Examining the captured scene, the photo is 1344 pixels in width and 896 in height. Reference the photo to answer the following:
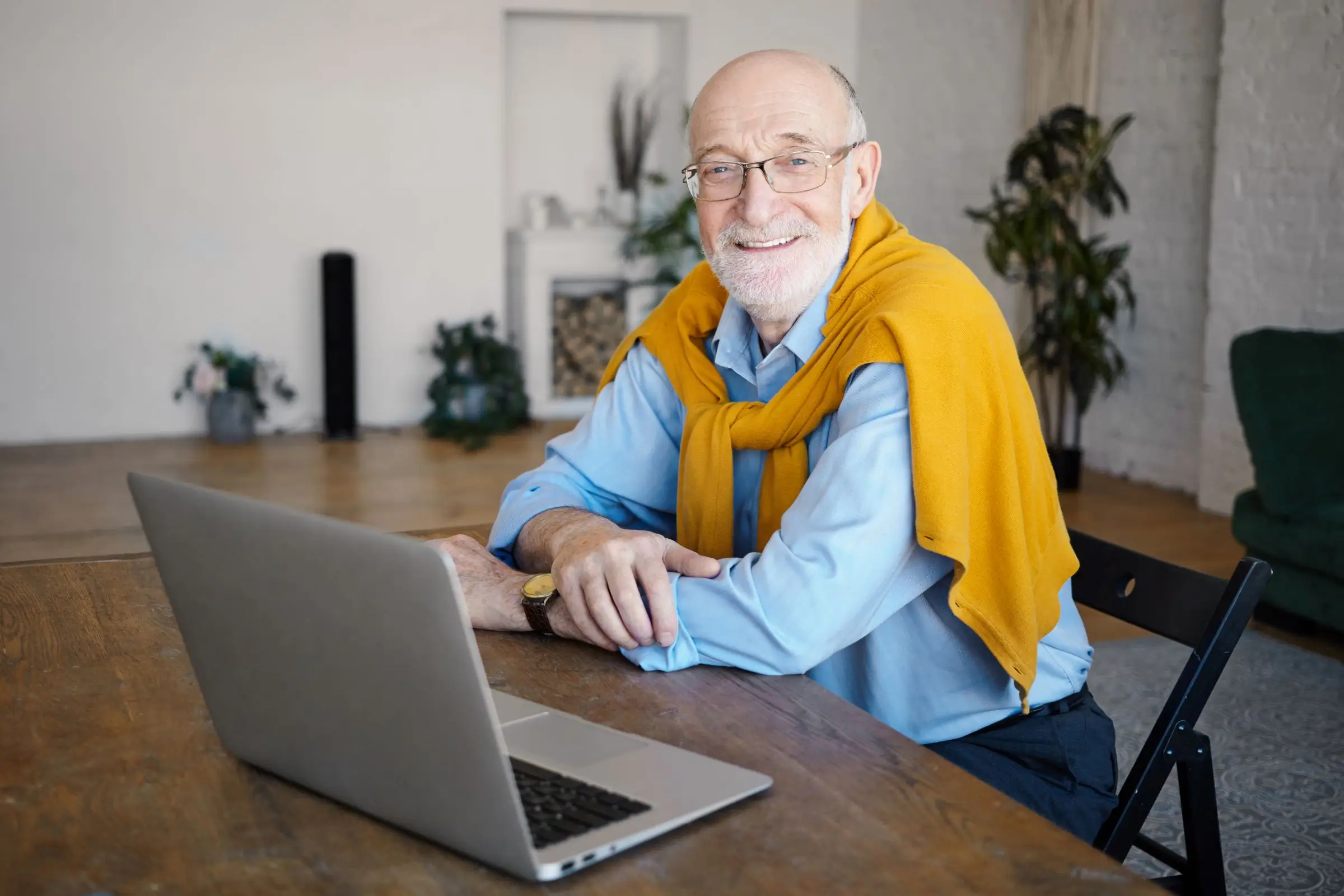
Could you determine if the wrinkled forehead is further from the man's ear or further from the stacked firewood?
the stacked firewood

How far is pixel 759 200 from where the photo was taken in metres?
1.83

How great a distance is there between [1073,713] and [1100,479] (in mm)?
4855

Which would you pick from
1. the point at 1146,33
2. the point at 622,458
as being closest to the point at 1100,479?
the point at 1146,33

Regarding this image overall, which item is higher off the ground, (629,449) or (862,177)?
(862,177)

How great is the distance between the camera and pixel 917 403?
1.50m

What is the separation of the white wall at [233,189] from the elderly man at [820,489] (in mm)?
5541

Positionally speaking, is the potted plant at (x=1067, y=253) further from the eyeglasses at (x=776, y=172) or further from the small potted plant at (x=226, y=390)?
the eyeglasses at (x=776, y=172)

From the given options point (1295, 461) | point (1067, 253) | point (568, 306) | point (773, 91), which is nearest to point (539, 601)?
point (773, 91)

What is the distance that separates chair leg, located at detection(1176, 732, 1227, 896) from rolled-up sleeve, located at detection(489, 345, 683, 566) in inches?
31.4

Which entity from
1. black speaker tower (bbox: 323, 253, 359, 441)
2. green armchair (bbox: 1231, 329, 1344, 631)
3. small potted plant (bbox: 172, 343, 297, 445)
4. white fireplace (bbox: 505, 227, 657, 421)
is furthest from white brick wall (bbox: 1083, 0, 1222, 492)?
small potted plant (bbox: 172, 343, 297, 445)

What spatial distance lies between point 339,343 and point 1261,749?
5.11 meters

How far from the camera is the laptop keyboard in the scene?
0.95m

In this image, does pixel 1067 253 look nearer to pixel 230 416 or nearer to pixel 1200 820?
pixel 230 416

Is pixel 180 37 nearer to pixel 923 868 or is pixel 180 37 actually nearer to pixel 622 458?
pixel 622 458
